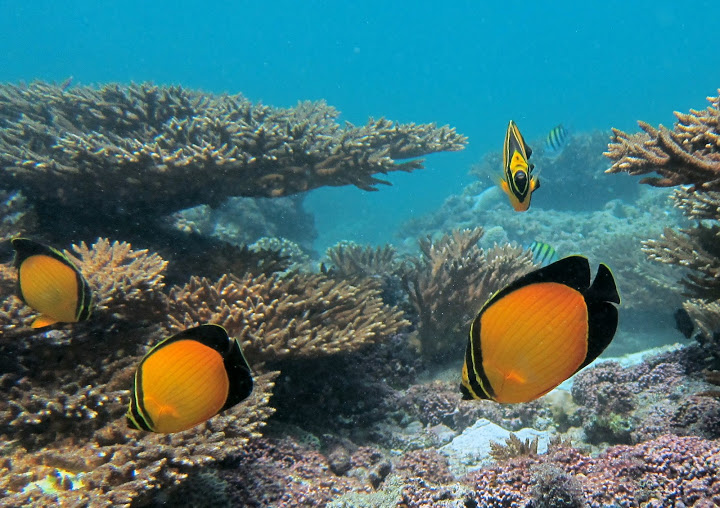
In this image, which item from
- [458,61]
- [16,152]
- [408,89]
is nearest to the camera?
[16,152]

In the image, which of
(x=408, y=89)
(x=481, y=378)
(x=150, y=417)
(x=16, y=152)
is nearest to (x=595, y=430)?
(x=481, y=378)

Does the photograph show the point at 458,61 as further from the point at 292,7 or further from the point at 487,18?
the point at 292,7

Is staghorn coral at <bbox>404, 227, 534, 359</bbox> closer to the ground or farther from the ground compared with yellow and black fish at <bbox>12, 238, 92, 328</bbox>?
closer to the ground

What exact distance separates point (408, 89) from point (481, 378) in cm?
13125

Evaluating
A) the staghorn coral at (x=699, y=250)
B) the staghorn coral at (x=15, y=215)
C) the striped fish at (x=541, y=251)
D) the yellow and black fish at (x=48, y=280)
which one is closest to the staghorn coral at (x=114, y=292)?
the yellow and black fish at (x=48, y=280)

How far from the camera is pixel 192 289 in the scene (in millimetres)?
3859

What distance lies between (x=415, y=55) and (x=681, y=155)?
492 ft

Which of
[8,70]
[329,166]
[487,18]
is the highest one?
[487,18]

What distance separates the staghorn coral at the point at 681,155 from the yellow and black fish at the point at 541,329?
231 cm

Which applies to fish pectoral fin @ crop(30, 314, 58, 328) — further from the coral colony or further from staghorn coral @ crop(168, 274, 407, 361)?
staghorn coral @ crop(168, 274, 407, 361)

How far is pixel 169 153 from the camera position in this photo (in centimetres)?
500

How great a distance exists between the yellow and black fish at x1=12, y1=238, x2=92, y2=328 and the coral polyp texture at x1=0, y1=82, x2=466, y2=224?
9.04 ft

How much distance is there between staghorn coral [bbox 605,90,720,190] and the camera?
2732 millimetres

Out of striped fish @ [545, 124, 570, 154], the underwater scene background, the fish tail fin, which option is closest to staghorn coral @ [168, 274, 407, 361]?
the underwater scene background
